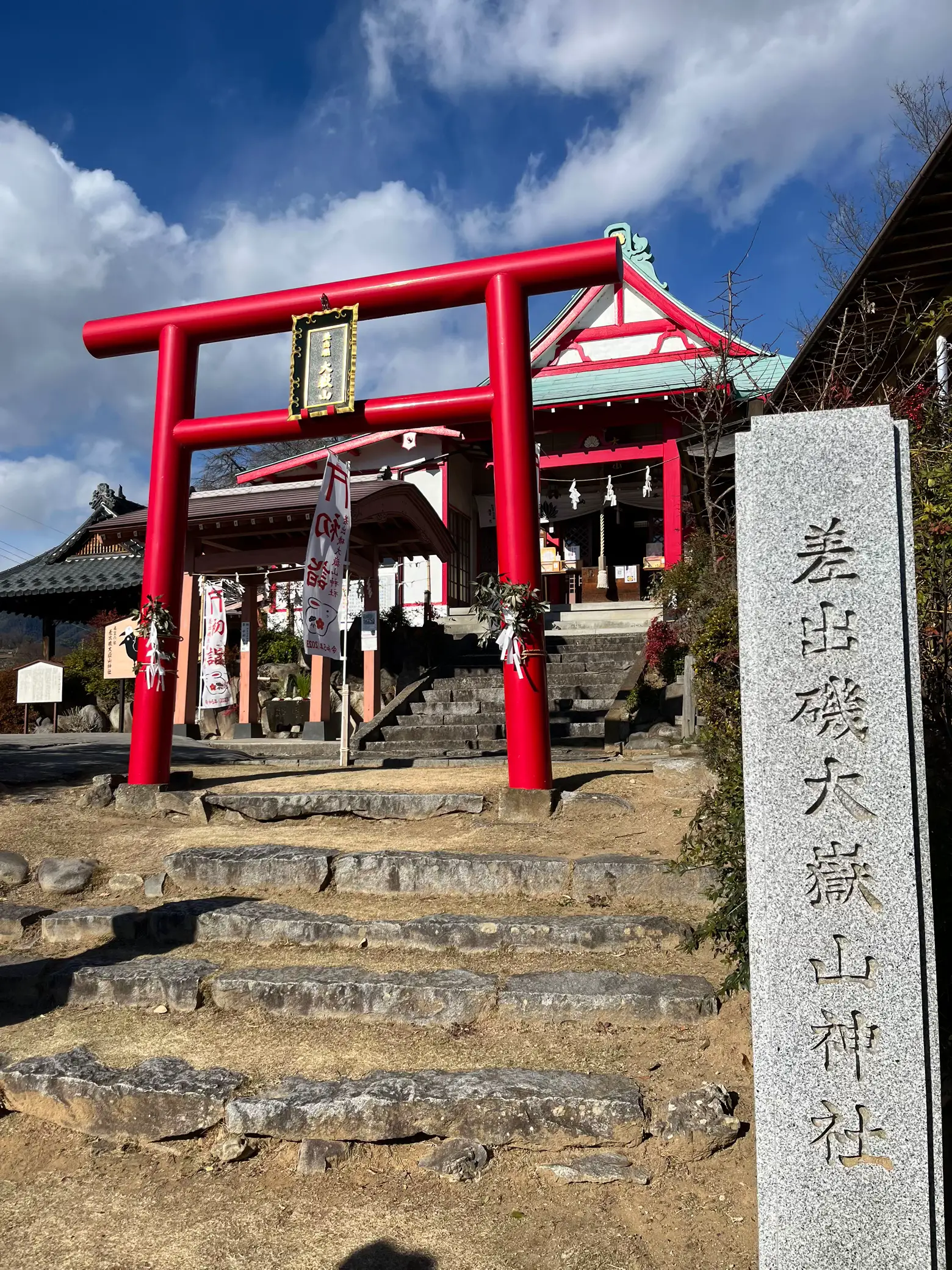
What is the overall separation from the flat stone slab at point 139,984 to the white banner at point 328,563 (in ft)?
13.9

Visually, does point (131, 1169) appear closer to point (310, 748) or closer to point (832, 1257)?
point (832, 1257)

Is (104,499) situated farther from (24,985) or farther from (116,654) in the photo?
(24,985)

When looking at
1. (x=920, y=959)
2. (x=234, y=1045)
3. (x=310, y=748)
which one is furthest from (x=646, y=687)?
(x=920, y=959)

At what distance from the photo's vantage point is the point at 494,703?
39.9ft

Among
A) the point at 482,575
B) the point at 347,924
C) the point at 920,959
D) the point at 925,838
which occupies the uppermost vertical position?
the point at 482,575

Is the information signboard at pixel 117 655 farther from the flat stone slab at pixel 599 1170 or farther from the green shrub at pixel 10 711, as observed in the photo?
the flat stone slab at pixel 599 1170

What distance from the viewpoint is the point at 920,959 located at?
2.56 metres

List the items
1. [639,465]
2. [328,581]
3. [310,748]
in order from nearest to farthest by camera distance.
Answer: [328,581] → [310,748] → [639,465]

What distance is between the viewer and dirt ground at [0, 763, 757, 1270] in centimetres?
286

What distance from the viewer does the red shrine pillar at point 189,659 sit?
12.7 m

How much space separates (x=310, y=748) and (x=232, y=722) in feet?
16.0

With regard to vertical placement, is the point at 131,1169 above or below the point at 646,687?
below

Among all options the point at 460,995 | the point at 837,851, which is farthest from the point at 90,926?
the point at 837,851

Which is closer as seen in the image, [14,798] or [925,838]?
[925,838]
